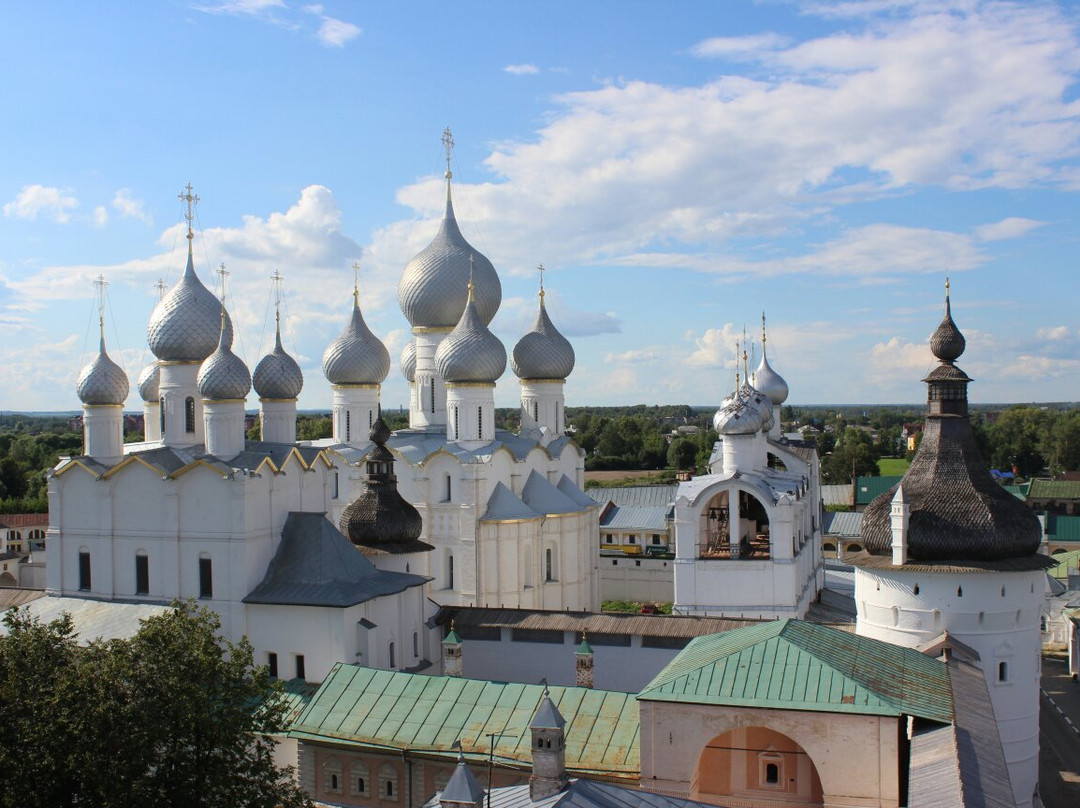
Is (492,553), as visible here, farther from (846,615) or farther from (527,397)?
(846,615)

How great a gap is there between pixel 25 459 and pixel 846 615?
56819mm

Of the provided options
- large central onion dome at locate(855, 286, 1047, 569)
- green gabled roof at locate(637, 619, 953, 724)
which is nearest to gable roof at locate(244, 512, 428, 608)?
green gabled roof at locate(637, 619, 953, 724)

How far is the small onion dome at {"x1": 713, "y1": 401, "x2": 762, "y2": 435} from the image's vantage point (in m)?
24.4

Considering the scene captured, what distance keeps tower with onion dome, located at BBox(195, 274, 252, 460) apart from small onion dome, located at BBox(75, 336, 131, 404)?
74.3 inches

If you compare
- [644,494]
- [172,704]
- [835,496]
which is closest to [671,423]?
[835,496]

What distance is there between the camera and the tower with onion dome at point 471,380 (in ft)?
88.6

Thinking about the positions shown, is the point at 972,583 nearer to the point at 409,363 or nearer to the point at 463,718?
the point at 463,718

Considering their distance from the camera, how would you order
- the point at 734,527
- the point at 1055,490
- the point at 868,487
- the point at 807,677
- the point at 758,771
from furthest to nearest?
the point at 1055,490 < the point at 868,487 < the point at 734,527 < the point at 758,771 < the point at 807,677

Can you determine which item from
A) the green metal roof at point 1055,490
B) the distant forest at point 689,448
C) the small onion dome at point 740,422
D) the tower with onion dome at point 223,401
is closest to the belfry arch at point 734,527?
the small onion dome at point 740,422

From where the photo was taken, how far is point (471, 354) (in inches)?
1062

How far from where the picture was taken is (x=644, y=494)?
4884 centimetres

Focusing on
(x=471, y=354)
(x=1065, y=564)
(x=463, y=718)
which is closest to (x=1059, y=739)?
(x=463, y=718)

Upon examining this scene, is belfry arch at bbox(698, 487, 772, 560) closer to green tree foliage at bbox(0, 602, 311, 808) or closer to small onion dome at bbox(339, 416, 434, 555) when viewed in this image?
small onion dome at bbox(339, 416, 434, 555)

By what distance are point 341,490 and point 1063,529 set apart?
33108mm
